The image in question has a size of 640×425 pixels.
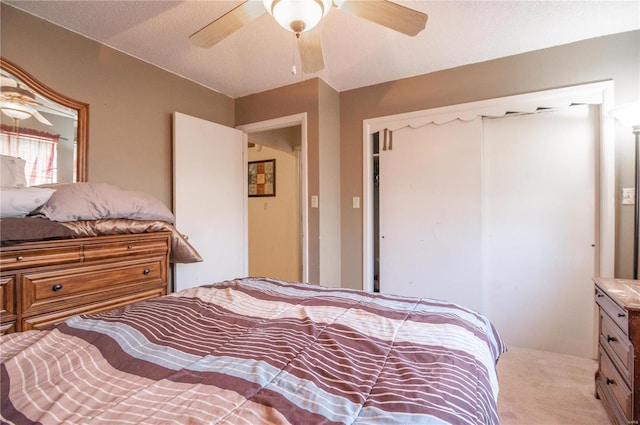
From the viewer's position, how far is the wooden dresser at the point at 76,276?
143 centimetres

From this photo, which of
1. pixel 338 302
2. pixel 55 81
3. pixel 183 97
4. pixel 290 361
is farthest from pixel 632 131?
pixel 55 81

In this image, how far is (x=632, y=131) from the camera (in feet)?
6.73

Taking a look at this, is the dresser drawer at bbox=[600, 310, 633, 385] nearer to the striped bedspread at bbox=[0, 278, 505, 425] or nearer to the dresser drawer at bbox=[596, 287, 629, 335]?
the dresser drawer at bbox=[596, 287, 629, 335]

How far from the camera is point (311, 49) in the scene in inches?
68.3

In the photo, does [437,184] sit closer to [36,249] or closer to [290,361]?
[290,361]

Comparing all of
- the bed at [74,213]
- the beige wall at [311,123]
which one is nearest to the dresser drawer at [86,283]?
the bed at [74,213]

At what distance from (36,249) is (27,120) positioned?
96cm

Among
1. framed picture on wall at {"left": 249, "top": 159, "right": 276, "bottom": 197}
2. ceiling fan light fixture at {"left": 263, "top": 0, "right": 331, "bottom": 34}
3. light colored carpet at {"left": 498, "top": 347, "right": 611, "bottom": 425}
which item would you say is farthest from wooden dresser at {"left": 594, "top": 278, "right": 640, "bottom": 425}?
framed picture on wall at {"left": 249, "top": 159, "right": 276, "bottom": 197}

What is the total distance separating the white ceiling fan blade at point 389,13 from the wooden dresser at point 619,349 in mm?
1629

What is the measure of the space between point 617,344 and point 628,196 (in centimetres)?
119

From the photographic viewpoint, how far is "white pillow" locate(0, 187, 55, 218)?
143 cm

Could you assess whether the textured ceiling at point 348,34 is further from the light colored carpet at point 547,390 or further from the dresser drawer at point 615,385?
the light colored carpet at point 547,390

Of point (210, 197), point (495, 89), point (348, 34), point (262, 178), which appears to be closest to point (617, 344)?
point (495, 89)

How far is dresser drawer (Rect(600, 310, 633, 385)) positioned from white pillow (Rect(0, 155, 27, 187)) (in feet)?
10.7
